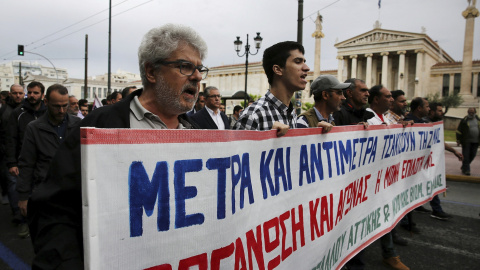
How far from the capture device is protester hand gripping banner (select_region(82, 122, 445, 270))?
1.07 m

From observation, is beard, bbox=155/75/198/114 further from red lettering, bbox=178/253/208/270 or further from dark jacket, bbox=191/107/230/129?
dark jacket, bbox=191/107/230/129

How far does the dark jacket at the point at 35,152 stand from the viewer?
3.22 meters

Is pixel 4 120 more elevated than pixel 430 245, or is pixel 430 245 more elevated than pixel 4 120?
pixel 4 120

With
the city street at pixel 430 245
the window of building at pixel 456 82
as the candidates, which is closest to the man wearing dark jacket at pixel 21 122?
the city street at pixel 430 245

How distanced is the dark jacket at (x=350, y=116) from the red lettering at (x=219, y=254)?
2445mm

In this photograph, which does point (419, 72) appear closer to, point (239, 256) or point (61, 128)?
point (61, 128)

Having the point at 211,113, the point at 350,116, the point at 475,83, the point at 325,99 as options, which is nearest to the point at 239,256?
the point at 325,99

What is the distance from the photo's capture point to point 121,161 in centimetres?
110

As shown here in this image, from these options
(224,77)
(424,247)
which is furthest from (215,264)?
(224,77)

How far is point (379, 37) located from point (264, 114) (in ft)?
205

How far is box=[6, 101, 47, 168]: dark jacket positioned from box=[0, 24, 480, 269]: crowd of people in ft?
0.04

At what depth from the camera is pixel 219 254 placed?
4.55 feet

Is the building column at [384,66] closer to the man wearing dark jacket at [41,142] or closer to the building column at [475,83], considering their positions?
the building column at [475,83]

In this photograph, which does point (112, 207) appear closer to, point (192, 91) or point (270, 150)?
point (192, 91)
